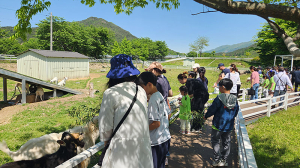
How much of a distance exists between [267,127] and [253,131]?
25.4 inches

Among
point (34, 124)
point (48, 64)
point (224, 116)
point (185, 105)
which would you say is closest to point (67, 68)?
point (48, 64)

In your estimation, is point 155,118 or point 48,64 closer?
point 155,118

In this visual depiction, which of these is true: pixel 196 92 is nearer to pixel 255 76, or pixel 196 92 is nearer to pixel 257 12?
pixel 257 12

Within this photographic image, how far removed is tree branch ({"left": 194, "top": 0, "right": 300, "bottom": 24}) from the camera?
222cm

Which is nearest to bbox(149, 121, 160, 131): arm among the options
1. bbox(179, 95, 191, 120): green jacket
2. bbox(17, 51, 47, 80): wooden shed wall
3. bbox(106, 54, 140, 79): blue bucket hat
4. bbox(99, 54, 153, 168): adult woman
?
bbox(99, 54, 153, 168): adult woman

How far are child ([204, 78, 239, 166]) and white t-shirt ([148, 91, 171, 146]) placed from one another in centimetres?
145

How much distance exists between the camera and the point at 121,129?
5.09ft

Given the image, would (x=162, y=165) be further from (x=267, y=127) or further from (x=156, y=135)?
(x=267, y=127)

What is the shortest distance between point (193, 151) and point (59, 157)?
120 inches

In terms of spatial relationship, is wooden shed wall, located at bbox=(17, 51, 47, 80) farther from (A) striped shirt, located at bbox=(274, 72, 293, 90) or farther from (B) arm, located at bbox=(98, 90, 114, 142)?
(B) arm, located at bbox=(98, 90, 114, 142)

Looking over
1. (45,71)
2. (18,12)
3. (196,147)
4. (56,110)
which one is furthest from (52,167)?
(45,71)

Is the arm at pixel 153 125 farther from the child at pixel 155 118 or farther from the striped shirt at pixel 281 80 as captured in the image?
the striped shirt at pixel 281 80

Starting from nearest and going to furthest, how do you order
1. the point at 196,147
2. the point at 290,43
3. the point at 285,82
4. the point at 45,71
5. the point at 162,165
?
1. the point at 290,43
2. the point at 162,165
3. the point at 196,147
4. the point at 285,82
5. the point at 45,71

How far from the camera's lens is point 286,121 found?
22.2 ft
